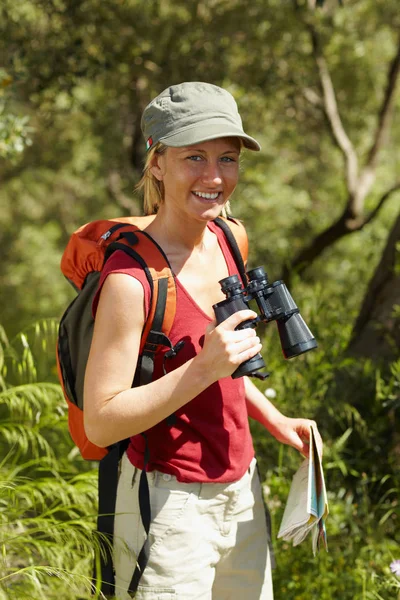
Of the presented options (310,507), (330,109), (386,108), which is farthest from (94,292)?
(386,108)

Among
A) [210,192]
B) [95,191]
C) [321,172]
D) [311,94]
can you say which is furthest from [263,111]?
[210,192]

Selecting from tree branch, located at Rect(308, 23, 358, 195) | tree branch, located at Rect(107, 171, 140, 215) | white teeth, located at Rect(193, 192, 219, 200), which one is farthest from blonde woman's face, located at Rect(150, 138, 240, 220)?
tree branch, located at Rect(107, 171, 140, 215)

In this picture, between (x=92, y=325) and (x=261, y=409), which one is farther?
(x=261, y=409)

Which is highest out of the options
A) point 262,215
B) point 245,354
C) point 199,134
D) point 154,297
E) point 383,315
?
point 262,215

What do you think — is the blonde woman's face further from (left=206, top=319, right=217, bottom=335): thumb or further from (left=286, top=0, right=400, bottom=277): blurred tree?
(left=286, top=0, right=400, bottom=277): blurred tree

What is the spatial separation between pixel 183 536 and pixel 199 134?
3.55 feet

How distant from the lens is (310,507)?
A: 76.1 inches

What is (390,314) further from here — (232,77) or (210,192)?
(232,77)

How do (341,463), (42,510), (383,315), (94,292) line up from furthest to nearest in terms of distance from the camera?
1. (383,315)
2. (341,463)
3. (42,510)
4. (94,292)

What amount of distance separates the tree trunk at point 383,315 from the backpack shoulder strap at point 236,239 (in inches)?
66.7

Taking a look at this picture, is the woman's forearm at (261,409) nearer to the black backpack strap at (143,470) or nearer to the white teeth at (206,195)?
the black backpack strap at (143,470)

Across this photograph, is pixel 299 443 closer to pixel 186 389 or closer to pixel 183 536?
pixel 183 536

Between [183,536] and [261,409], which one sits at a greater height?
[261,409]

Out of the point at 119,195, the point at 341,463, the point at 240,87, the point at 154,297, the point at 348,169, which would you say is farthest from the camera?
the point at 119,195
